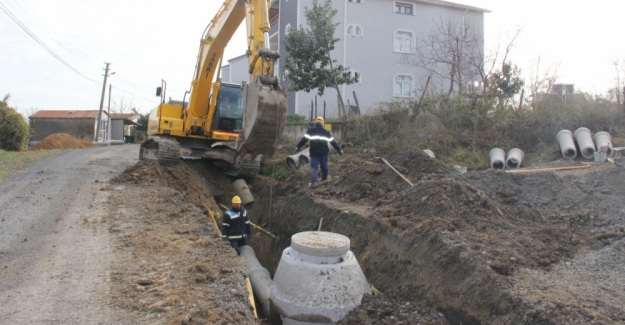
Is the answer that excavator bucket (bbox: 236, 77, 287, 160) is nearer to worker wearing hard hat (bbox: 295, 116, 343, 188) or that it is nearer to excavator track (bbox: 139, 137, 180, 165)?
worker wearing hard hat (bbox: 295, 116, 343, 188)

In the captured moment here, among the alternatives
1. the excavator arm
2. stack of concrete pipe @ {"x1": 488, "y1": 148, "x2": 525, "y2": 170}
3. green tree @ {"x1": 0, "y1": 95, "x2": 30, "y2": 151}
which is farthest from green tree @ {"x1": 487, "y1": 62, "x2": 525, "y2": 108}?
green tree @ {"x1": 0, "y1": 95, "x2": 30, "y2": 151}

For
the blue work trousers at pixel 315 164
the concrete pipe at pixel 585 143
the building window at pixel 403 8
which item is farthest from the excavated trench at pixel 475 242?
the building window at pixel 403 8

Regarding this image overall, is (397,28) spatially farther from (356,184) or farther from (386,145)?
(356,184)

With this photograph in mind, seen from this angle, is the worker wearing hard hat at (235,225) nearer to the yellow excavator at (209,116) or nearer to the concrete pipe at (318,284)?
the yellow excavator at (209,116)

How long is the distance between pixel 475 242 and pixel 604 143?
9842mm

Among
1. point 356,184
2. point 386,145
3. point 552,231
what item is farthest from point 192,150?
point 552,231

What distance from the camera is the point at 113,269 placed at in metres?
5.05

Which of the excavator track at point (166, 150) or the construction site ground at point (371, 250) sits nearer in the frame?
the construction site ground at point (371, 250)

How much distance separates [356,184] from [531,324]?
5627 millimetres

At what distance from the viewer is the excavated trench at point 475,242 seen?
433cm

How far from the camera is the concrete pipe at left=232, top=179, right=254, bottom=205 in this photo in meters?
11.9

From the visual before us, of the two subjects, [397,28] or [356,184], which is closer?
[356,184]

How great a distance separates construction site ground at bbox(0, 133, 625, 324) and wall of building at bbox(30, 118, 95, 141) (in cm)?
3767

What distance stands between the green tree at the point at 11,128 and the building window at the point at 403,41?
21.2 metres
